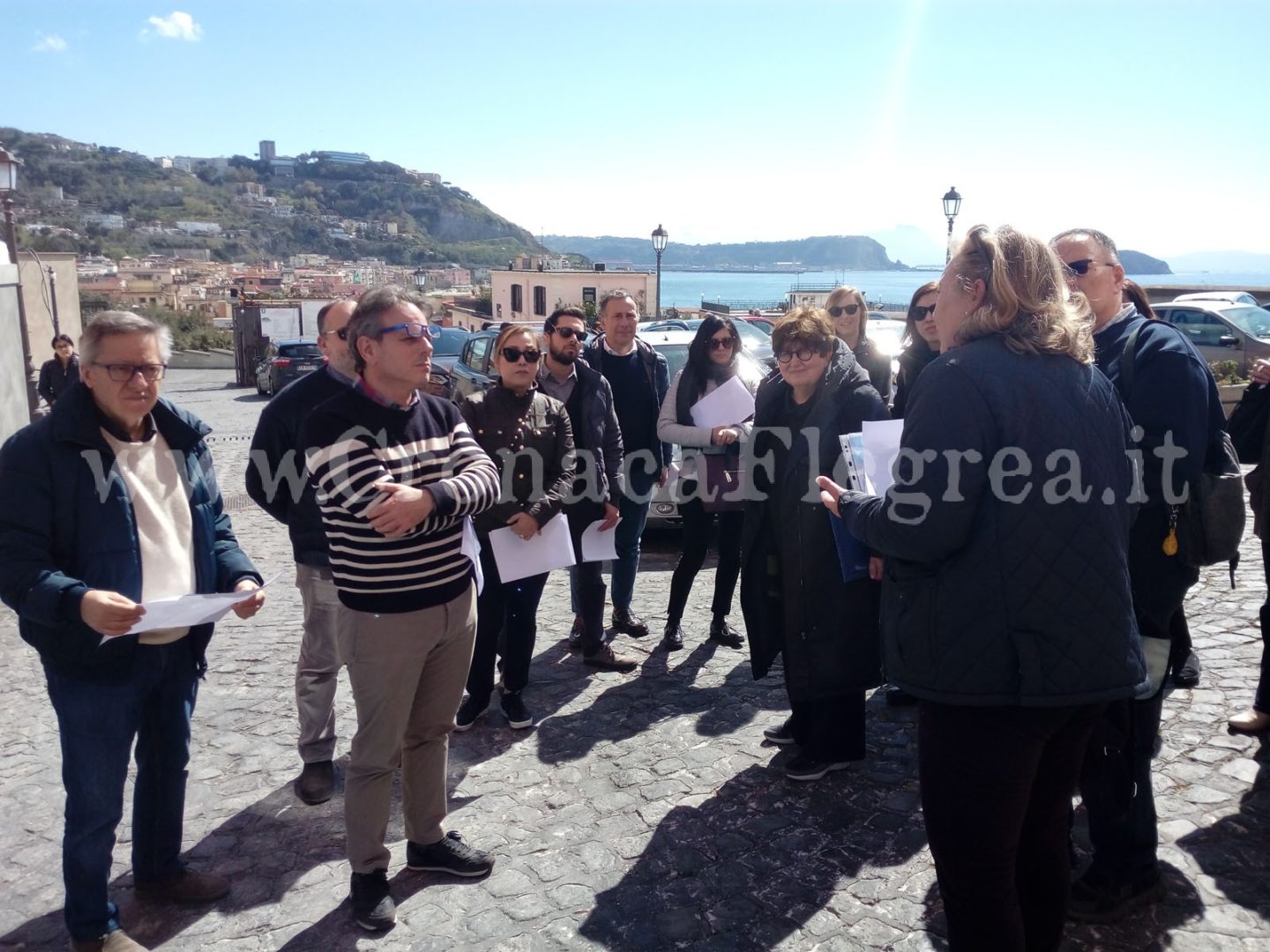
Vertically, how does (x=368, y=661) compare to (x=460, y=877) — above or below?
above

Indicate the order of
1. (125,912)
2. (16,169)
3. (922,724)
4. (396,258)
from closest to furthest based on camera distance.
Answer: (922,724)
(125,912)
(16,169)
(396,258)

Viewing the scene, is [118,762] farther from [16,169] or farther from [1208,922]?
[16,169]

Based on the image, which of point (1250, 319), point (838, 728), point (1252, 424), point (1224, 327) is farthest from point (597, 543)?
point (1250, 319)

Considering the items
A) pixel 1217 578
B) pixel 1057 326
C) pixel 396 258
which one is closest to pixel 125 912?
pixel 1057 326

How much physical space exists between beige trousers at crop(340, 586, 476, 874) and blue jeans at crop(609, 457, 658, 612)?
8.12 feet

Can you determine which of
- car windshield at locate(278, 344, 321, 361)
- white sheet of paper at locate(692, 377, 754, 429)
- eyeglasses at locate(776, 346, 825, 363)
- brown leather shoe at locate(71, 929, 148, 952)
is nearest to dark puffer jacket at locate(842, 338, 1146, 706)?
eyeglasses at locate(776, 346, 825, 363)

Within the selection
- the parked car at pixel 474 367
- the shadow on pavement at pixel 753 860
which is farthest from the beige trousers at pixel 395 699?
the parked car at pixel 474 367

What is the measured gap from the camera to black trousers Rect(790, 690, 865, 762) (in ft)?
13.7

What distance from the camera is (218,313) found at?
221ft

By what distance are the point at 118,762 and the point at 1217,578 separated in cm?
716

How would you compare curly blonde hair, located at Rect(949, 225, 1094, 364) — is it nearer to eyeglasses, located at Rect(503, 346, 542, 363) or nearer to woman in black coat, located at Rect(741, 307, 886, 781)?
woman in black coat, located at Rect(741, 307, 886, 781)

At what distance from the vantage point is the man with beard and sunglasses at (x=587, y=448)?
5.30 m

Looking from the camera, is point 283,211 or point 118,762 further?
point 283,211

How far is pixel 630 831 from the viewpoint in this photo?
12.5ft
